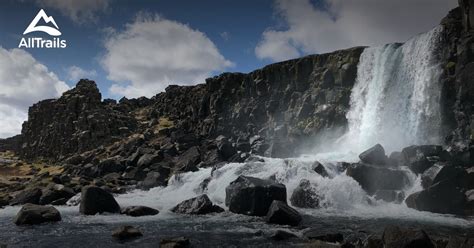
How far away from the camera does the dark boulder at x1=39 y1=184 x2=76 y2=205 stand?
152ft

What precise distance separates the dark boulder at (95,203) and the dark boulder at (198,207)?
6133 mm

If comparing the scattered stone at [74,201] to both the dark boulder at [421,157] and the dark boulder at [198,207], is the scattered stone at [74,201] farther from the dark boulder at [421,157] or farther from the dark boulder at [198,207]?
the dark boulder at [421,157]

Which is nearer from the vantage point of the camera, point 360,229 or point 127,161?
point 360,229

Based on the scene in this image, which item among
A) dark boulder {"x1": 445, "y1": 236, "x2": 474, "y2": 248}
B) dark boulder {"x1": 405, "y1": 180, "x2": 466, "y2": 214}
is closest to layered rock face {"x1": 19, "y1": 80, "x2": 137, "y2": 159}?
dark boulder {"x1": 405, "y1": 180, "x2": 466, "y2": 214}

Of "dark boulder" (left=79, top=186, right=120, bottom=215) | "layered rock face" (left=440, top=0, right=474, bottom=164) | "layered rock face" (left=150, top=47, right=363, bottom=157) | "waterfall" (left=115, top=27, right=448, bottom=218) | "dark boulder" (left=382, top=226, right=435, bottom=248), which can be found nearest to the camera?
"dark boulder" (left=382, top=226, right=435, bottom=248)

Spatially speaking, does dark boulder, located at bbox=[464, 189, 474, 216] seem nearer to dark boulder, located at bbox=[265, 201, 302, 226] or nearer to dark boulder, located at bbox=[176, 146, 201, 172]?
dark boulder, located at bbox=[265, 201, 302, 226]

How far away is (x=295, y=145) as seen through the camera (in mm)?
76750

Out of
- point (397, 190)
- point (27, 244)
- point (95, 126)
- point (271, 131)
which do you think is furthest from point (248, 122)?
point (27, 244)

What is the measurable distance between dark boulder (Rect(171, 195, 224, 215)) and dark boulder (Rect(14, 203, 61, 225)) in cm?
1074

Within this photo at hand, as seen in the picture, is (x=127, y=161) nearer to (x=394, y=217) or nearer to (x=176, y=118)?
(x=394, y=217)

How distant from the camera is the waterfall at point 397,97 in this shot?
5656 centimetres

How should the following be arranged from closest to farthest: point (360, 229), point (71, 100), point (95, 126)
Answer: point (360, 229)
point (95, 126)
point (71, 100)

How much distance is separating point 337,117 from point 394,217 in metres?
42.8

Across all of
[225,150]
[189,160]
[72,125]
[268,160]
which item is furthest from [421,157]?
[72,125]
